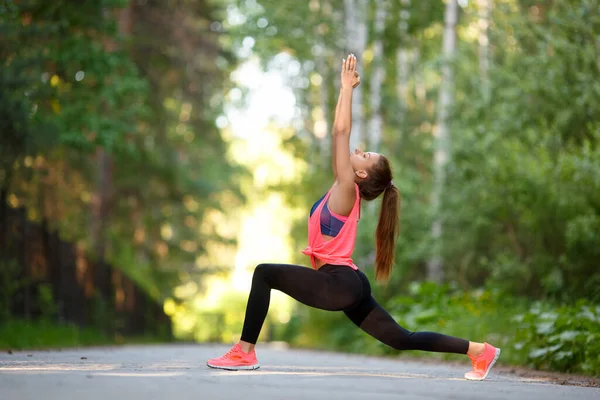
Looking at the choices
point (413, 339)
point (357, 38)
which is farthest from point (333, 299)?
point (357, 38)

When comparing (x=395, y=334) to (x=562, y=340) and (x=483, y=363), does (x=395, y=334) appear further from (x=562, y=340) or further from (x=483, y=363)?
(x=562, y=340)

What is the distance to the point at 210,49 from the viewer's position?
94.4 feet

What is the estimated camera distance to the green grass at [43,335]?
13398 mm

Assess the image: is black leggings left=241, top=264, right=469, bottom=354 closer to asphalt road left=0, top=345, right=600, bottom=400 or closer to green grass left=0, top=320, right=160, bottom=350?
asphalt road left=0, top=345, right=600, bottom=400

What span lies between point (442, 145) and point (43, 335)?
8.50m

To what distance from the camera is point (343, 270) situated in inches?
280

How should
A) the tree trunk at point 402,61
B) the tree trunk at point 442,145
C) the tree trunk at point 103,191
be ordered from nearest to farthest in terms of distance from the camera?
the tree trunk at point 442,145, the tree trunk at point 103,191, the tree trunk at point 402,61

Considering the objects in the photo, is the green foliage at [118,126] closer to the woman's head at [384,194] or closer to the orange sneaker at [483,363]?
the woman's head at [384,194]

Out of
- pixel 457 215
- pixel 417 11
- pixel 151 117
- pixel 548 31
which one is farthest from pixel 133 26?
pixel 548 31

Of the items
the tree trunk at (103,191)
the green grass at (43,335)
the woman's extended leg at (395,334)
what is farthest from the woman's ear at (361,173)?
the tree trunk at (103,191)

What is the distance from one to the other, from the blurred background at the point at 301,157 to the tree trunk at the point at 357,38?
7cm

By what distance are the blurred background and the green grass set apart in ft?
0.17

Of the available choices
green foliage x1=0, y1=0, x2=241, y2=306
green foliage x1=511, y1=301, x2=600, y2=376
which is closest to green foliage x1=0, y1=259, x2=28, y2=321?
green foliage x1=0, y1=0, x2=241, y2=306

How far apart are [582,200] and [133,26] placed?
55.3 feet
